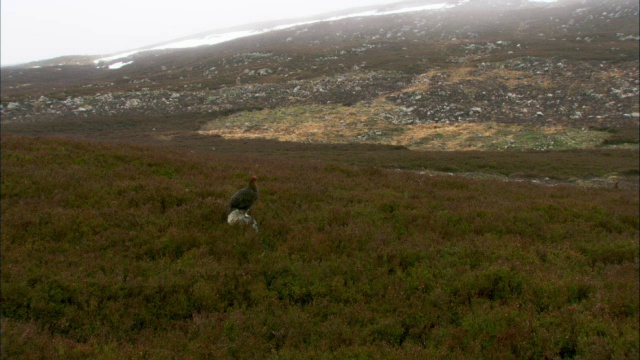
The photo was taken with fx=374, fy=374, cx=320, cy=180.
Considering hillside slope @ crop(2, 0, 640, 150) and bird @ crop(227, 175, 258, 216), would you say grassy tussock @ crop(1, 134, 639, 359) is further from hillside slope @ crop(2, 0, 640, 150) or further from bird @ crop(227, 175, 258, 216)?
hillside slope @ crop(2, 0, 640, 150)

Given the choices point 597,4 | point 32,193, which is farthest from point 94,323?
point 597,4

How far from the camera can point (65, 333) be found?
5.66 metres

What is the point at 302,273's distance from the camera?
290 inches

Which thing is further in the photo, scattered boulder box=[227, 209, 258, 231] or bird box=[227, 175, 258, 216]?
bird box=[227, 175, 258, 216]

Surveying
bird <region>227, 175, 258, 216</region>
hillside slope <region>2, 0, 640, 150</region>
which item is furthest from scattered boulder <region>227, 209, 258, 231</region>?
hillside slope <region>2, 0, 640, 150</region>

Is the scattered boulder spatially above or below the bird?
below

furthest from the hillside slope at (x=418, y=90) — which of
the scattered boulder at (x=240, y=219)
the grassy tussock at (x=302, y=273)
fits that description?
the scattered boulder at (x=240, y=219)

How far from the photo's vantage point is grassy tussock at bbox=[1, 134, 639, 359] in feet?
18.2

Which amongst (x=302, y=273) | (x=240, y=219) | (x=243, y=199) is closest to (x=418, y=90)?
(x=243, y=199)

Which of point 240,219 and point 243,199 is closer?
point 240,219

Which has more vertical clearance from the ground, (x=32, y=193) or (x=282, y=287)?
(x=32, y=193)

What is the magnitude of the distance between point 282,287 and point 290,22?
15004 cm

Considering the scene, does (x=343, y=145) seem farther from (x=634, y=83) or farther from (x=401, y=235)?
(x=634, y=83)

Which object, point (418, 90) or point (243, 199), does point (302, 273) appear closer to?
point (243, 199)
